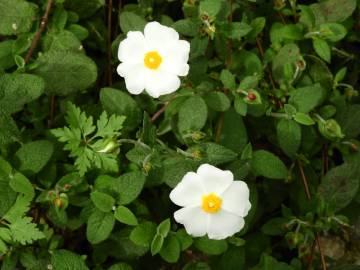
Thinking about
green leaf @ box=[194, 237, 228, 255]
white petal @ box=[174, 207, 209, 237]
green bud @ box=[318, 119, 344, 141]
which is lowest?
green leaf @ box=[194, 237, 228, 255]

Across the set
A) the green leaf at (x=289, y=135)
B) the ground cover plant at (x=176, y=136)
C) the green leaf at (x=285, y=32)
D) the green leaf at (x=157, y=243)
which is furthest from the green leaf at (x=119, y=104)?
the green leaf at (x=285, y=32)

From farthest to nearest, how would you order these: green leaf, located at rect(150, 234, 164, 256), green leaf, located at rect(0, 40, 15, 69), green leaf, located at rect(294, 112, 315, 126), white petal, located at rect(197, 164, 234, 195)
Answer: green leaf, located at rect(0, 40, 15, 69), green leaf, located at rect(294, 112, 315, 126), green leaf, located at rect(150, 234, 164, 256), white petal, located at rect(197, 164, 234, 195)

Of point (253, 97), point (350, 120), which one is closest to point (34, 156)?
point (253, 97)

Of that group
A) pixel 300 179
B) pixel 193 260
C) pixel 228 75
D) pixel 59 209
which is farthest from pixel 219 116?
pixel 59 209

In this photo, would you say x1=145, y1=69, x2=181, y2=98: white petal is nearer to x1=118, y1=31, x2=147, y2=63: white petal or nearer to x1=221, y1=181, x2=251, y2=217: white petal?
x1=118, y1=31, x2=147, y2=63: white petal

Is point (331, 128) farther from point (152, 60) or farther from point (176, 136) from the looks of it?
point (152, 60)

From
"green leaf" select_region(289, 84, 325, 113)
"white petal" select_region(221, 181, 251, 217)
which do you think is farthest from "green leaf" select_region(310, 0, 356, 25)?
"white petal" select_region(221, 181, 251, 217)

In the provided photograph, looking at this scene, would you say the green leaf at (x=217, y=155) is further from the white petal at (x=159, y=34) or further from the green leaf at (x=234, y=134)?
the white petal at (x=159, y=34)

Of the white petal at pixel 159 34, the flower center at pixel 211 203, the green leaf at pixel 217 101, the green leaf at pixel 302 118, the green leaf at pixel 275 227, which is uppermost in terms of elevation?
the white petal at pixel 159 34
